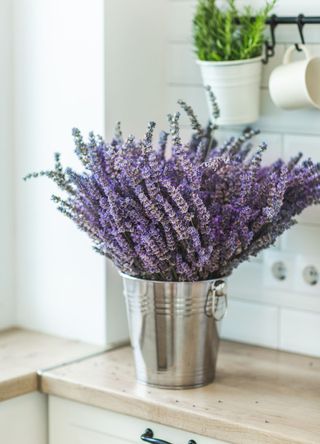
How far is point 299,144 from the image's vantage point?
1962mm

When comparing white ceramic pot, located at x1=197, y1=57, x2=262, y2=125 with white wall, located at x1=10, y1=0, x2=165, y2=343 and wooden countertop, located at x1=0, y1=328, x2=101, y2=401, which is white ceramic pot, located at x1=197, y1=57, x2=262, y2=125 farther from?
wooden countertop, located at x1=0, y1=328, x2=101, y2=401

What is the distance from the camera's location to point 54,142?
208cm

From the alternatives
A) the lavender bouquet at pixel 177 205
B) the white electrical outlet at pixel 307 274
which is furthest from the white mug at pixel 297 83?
the white electrical outlet at pixel 307 274

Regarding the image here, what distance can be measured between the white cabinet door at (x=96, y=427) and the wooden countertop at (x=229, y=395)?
0.08 ft

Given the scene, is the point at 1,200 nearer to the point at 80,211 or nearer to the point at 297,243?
the point at 80,211

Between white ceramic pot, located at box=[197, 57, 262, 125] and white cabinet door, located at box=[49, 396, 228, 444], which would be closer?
white cabinet door, located at box=[49, 396, 228, 444]

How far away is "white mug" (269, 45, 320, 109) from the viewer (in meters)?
1.84

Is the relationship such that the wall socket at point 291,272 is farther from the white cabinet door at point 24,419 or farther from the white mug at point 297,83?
the white cabinet door at point 24,419

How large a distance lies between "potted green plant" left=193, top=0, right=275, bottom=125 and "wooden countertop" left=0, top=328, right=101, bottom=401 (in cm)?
57

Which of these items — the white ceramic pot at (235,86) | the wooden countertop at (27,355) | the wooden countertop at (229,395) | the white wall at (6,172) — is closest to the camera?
the wooden countertop at (229,395)

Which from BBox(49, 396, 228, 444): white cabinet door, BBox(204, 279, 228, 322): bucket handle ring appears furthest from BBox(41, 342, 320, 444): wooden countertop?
BBox(204, 279, 228, 322): bucket handle ring

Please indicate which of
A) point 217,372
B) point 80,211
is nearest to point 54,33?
point 80,211

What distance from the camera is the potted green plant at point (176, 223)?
65.2 inches

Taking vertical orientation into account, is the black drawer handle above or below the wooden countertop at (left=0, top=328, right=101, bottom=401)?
below
